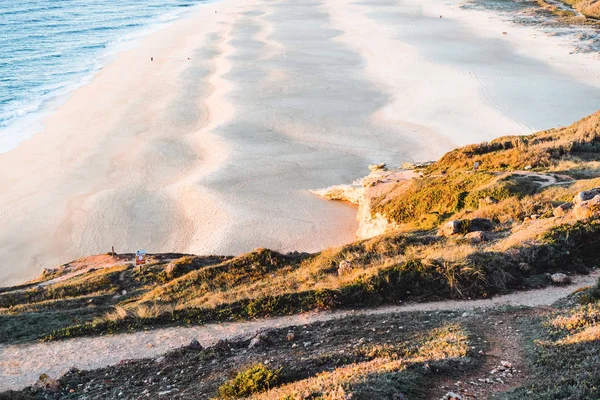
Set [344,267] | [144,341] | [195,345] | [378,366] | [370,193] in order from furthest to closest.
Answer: [370,193] < [344,267] < [144,341] < [195,345] < [378,366]

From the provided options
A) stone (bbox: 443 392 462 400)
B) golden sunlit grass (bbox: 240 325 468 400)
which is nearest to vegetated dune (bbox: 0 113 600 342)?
golden sunlit grass (bbox: 240 325 468 400)

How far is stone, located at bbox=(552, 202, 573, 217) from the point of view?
624 inches

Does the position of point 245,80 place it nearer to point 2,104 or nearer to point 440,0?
point 2,104

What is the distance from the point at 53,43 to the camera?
2378 inches

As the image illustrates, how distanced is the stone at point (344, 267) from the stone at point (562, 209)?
242 inches

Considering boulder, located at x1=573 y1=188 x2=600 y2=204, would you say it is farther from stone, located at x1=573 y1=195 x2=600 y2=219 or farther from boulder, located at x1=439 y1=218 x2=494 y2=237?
boulder, located at x1=439 y1=218 x2=494 y2=237

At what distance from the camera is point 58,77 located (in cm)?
4841

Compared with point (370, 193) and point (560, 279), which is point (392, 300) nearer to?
point (560, 279)

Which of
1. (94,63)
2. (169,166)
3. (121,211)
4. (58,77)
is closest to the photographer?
(121,211)

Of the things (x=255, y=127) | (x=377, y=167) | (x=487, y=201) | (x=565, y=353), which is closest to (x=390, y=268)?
(x=565, y=353)

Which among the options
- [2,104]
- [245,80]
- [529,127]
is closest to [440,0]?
[245,80]

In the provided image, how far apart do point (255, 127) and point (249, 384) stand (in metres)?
26.4

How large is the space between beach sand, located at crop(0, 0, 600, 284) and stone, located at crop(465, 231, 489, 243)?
7856 mm

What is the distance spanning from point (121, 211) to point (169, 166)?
508cm
